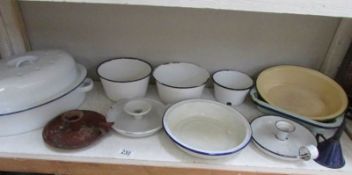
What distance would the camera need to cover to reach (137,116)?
2.32ft

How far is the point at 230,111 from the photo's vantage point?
728mm

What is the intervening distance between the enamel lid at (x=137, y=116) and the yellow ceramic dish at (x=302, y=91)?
12.0 inches

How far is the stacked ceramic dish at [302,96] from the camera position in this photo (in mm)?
701

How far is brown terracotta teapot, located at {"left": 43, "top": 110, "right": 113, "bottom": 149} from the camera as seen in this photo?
623mm

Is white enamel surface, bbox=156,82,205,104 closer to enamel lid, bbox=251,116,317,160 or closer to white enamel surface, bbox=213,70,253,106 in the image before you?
white enamel surface, bbox=213,70,253,106

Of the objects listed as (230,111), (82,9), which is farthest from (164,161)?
(82,9)

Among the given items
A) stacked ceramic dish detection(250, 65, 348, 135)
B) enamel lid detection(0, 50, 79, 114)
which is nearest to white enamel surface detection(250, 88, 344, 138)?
stacked ceramic dish detection(250, 65, 348, 135)

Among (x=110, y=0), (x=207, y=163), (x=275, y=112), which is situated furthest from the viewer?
(x=275, y=112)

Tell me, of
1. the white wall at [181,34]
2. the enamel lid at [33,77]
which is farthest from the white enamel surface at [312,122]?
the enamel lid at [33,77]

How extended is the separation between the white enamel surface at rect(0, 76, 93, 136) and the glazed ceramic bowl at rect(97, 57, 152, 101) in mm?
80

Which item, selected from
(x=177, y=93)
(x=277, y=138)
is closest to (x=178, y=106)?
(x=177, y=93)

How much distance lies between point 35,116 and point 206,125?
434 mm

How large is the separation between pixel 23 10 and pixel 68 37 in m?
0.14

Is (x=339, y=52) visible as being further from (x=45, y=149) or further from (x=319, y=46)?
(x=45, y=149)
